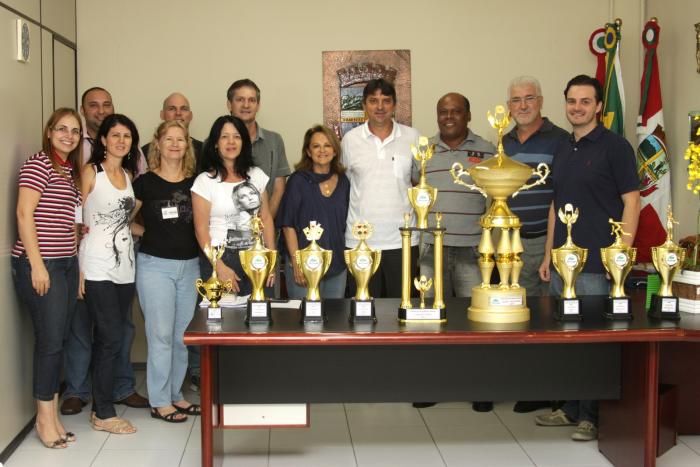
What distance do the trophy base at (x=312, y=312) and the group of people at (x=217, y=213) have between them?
0.93 m

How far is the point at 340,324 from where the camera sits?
10.4ft

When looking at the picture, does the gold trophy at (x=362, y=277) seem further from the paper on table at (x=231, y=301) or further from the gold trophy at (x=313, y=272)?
the paper on table at (x=231, y=301)

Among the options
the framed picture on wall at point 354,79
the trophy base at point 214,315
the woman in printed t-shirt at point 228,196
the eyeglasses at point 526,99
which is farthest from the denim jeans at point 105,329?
the eyeglasses at point 526,99

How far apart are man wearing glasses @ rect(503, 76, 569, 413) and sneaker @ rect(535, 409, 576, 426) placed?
0.25 m

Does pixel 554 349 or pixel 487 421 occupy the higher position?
pixel 554 349

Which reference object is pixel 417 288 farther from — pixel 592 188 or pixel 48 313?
pixel 48 313

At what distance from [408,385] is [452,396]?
7.6 inches

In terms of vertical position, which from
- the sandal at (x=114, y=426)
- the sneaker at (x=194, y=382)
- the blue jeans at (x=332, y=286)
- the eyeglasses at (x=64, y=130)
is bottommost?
the sandal at (x=114, y=426)

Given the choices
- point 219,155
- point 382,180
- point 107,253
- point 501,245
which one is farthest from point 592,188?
point 107,253

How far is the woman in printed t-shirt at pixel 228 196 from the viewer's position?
4.09m

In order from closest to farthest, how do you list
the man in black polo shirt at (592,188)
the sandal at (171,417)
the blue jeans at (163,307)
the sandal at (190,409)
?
the man in black polo shirt at (592,188) → the blue jeans at (163,307) → the sandal at (171,417) → the sandal at (190,409)

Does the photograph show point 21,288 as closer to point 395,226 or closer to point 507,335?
point 395,226

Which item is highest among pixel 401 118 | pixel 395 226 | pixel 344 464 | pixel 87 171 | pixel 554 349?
pixel 401 118

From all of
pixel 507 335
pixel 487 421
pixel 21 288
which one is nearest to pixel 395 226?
pixel 487 421
